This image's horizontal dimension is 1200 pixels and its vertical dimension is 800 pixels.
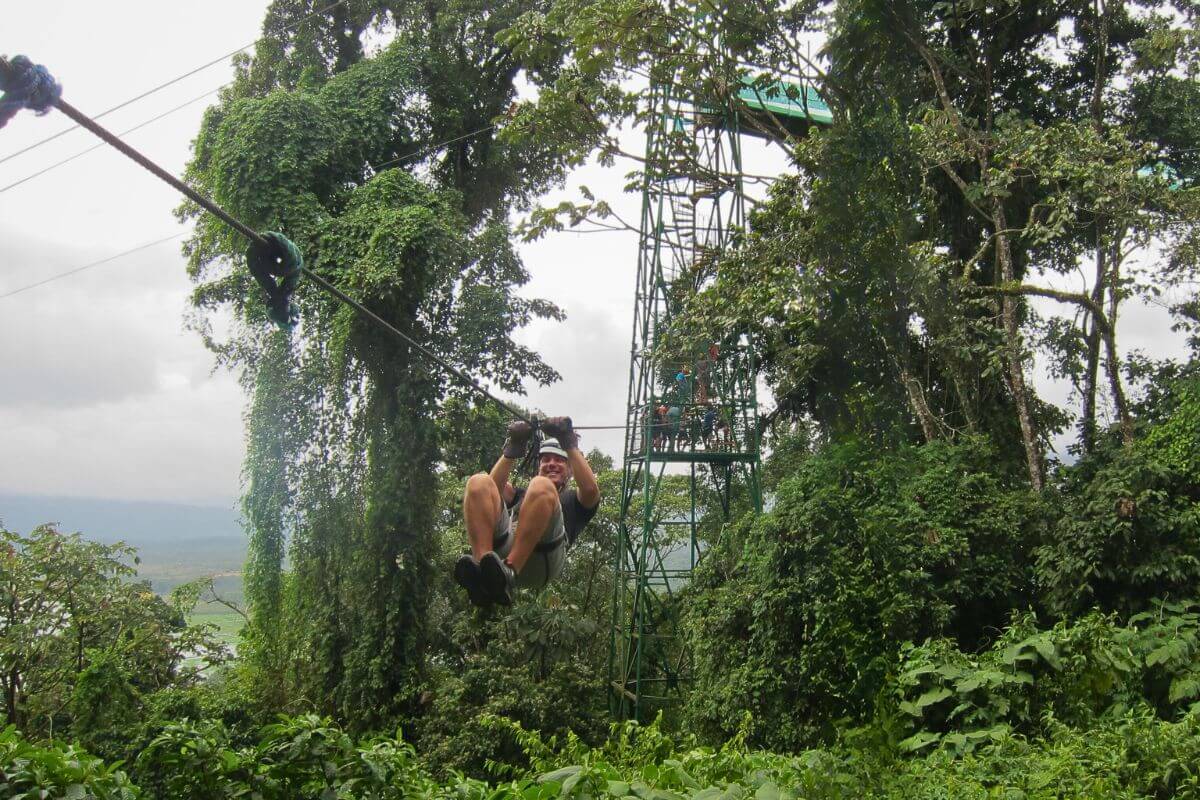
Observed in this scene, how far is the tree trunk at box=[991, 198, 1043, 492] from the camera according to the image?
24.8 ft

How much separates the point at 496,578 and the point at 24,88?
2.31 meters

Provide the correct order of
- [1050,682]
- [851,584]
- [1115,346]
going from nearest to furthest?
[1050,682], [851,584], [1115,346]

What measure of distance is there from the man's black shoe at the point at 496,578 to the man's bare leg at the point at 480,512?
5.6 inches

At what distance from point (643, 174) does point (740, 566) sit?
4270 millimetres

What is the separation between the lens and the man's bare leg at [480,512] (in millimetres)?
3793

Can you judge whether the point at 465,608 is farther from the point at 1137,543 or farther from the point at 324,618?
the point at 1137,543

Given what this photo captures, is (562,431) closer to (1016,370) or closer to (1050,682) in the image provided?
(1050,682)

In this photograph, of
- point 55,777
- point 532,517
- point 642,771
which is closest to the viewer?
point 55,777

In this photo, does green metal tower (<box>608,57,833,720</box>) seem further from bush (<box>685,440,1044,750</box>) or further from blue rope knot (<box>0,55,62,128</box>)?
blue rope knot (<box>0,55,62,128</box>)

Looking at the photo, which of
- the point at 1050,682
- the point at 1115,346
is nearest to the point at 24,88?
the point at 1050,682

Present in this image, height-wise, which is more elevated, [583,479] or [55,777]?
[583,479]

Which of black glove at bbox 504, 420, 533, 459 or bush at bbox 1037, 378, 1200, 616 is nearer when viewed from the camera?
black glove at bbox 504, 420, 533, 459

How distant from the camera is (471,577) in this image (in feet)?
12.0

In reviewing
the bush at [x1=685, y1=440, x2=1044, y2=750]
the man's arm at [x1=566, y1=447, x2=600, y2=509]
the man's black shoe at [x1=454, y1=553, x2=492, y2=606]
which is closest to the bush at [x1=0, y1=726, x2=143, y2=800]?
the man's black shoe at [x1=454, y1=553, x2=492, y2=606]
